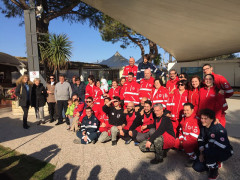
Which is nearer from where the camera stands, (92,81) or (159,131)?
(159,131)

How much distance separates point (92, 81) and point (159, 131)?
3172mm

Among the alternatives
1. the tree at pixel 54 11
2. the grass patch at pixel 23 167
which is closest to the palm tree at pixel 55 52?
the tree at pixel 54 11

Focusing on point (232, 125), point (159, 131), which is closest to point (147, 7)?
point (159, 131)

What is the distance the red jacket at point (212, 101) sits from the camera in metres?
3.00

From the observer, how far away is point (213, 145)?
2609 mm

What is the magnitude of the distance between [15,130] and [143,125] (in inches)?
169

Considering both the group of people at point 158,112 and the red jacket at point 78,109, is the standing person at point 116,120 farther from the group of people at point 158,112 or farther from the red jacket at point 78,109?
the red jacket at point 78,109

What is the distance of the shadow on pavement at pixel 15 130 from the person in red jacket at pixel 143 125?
3.05m

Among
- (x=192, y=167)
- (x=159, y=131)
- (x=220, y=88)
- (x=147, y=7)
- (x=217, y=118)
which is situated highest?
(x=147, y=7)

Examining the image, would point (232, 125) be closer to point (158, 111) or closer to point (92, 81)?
point (158, 111)

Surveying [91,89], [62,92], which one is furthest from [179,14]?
[62,92]

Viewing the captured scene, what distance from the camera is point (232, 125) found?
5.31 metres

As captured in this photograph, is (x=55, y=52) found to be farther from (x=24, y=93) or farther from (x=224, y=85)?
(x=224, y=85)

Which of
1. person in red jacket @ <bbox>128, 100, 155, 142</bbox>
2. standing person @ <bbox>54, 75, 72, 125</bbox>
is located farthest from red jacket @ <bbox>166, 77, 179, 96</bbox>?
standing person @ <bbox>54, 75, 72, 125</bbox>
